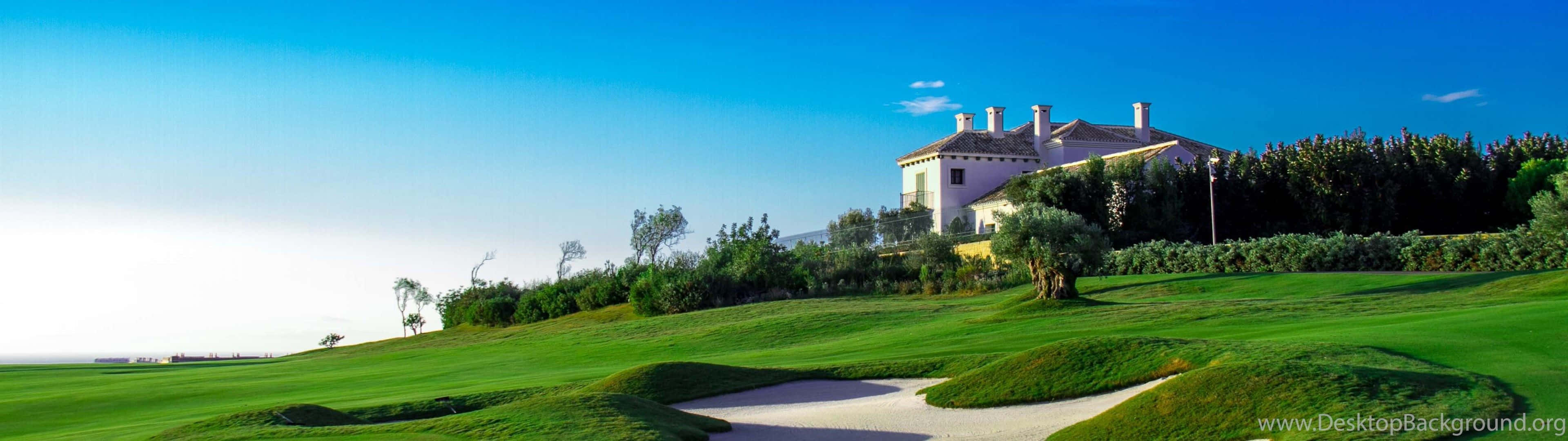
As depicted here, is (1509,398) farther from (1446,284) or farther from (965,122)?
(965,122)

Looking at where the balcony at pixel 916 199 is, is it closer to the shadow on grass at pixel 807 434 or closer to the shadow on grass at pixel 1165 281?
the shadow on grass at pixel 1165 281

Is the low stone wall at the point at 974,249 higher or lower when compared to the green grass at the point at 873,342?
higher

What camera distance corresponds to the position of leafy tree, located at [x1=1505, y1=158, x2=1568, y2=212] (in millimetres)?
46906

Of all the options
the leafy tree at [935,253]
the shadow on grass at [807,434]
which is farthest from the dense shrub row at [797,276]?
the shadow on grass at [807,434]

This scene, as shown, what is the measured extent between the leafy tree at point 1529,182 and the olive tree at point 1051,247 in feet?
84.2

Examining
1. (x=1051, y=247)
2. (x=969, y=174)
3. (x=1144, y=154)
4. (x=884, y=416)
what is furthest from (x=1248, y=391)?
(x=969, y=174)

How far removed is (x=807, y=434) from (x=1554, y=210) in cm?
2552

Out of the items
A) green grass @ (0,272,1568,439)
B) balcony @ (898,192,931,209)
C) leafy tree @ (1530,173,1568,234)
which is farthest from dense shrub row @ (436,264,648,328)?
leafy tree @ (1530,173,1568,234)

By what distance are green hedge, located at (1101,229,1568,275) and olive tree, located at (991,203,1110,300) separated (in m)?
7.94

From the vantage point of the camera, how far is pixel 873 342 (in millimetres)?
Answer: 27141

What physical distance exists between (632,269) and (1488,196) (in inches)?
1498

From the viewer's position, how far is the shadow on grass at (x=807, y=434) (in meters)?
13.8

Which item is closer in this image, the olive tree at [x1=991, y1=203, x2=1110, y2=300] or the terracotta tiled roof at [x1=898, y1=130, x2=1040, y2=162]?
the olive tree at [x1=991, y1=203, x2=1110, y2=300]

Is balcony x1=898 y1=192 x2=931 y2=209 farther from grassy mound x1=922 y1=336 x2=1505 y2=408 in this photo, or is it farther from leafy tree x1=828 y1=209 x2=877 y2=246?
grassy mound x1=922 y1=336 x2=1505 y2=408
